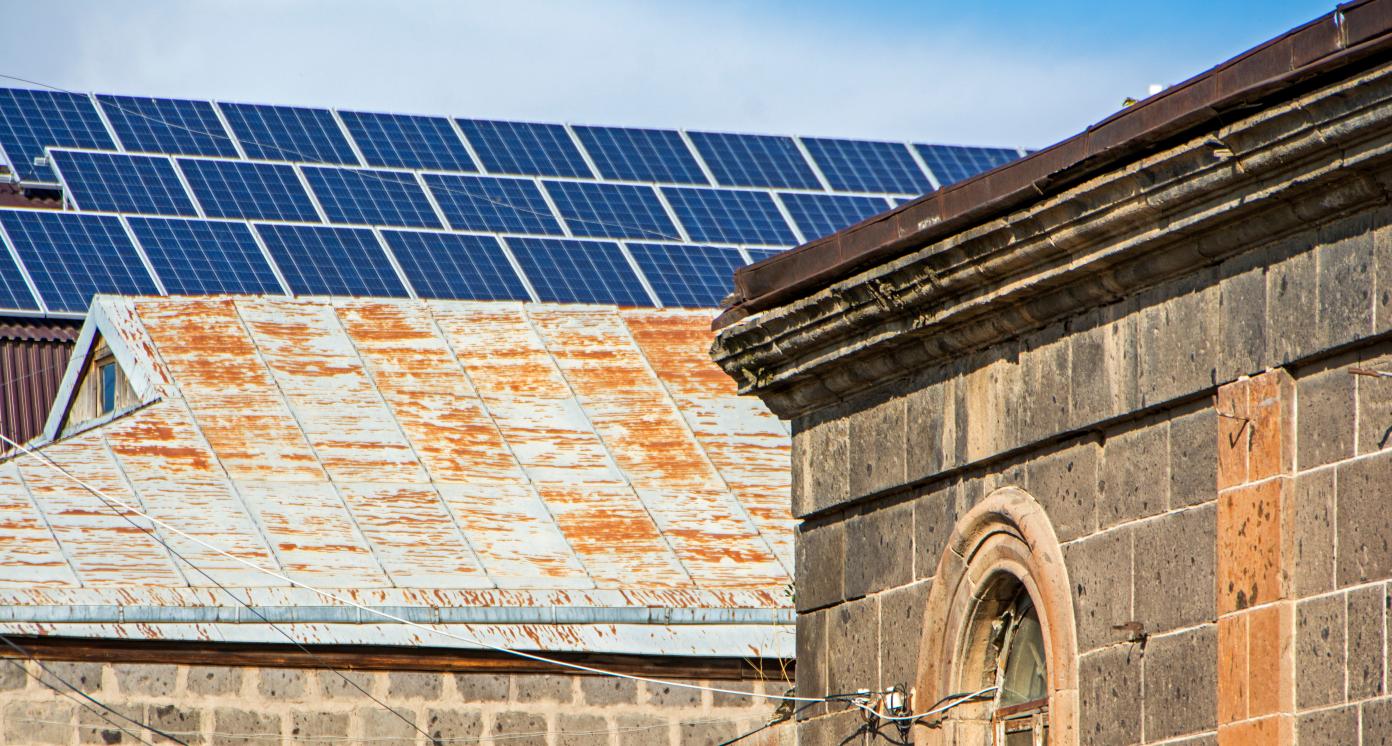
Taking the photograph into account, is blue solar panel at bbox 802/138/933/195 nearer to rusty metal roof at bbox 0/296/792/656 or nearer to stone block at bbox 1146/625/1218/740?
rusty metal roof at bbox 0/296/792/656

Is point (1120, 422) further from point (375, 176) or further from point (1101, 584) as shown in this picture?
point (375, 176)

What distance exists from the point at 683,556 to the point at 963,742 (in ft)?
16.0

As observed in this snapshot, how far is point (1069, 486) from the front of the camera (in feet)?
25.2

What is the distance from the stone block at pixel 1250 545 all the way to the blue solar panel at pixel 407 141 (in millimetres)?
17901

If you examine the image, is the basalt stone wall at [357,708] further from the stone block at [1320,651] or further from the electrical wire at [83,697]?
the stone block at [1320,651]

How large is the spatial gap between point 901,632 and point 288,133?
1667cm

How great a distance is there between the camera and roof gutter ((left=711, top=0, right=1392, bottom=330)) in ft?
19.8

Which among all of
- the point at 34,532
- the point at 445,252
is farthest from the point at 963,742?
the point at 445,252

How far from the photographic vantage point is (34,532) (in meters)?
11.9

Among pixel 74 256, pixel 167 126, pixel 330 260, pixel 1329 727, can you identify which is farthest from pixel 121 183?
pixel 1329 727

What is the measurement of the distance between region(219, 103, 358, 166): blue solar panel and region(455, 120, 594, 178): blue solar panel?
1.54 metres

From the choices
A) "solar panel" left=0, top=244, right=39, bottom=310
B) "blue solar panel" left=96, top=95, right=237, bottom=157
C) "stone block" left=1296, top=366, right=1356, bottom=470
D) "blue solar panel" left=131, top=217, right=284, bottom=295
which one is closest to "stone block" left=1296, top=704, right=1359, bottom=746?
"stone block" left=1296, top=366, right=1356, bottom=470

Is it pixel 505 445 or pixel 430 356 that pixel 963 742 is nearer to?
pixel 505 445

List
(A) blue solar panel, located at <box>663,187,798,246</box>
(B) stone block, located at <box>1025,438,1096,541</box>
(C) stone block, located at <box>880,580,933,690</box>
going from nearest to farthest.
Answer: (B) stone block, located at <box>1025,438,1096,541</box> → (C) stone block, located at <box>880,580,933,690</box> → (A) blue solar panel, located at <box>663,187,798,246</box>
